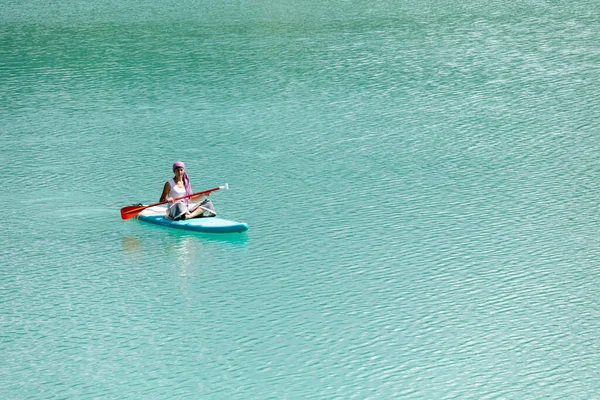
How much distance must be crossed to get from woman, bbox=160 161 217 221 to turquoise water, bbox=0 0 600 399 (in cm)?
41

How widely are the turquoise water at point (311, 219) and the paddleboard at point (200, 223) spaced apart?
0.51ft

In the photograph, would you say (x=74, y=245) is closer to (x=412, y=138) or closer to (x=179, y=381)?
(x=179, y=381)

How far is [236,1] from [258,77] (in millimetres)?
14570

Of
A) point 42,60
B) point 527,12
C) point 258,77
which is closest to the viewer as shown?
point 258,77

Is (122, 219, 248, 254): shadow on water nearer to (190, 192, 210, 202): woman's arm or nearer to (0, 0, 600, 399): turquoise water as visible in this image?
(0, 0, 600, 399): turquoise water

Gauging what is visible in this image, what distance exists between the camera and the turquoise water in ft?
38.1

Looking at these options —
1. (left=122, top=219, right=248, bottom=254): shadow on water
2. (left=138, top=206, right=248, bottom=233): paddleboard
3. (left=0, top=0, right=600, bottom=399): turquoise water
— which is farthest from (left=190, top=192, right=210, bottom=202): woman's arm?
(left=122, top=219, right=248, bottom=254): shadow on water

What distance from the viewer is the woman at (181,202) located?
1584cm

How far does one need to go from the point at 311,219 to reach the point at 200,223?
6.10 feet

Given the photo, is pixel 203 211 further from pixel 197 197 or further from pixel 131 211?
pixel 131 211

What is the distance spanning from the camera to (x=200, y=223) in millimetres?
15703

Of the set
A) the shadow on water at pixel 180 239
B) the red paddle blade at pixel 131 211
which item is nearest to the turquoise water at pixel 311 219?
the shadow on water at pixel 180 239

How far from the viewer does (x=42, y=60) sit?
1154 inches

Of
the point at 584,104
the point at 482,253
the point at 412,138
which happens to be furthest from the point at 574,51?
the point at 482,253
